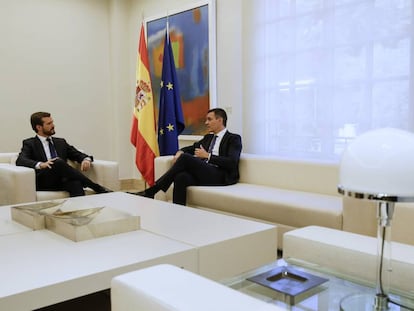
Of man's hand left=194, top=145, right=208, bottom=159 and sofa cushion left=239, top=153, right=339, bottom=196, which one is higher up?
man's hand left=194, top=145, right=208, bottom=159

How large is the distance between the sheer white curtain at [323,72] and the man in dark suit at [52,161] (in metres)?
1.80

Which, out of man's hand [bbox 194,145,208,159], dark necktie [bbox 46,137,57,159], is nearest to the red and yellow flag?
man's hand [bbox 194,145,208,159]

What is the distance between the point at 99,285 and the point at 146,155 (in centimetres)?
361

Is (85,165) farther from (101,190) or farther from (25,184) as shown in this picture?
(25,184)

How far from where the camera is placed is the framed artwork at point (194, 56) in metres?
4.95

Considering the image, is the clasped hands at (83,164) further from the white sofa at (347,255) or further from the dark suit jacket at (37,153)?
the white sofa at (347,255)

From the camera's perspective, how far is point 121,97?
6.09 metres

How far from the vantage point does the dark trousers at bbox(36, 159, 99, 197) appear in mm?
3768

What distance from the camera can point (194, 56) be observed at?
16.9 feet

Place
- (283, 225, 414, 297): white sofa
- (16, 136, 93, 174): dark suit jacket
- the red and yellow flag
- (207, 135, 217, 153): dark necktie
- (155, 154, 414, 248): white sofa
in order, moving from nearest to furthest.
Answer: (283, 225, 414, 297): white sofa
(155, 154, 414, 248): white sofa
(16, 136, 93, 174): dark suit jacket
(207, 135, 217, 153): dark necktie
the red and yellow flag

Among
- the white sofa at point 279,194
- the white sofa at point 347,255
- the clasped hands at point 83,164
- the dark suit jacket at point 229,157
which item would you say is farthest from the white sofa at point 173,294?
the clasped hands at point 83,164

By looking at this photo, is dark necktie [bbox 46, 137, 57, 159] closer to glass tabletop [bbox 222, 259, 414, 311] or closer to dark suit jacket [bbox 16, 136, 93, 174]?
dark suit jacket [bbox 16, 136, 93, 174]

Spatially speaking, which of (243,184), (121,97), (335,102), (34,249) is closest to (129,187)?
(121,97)

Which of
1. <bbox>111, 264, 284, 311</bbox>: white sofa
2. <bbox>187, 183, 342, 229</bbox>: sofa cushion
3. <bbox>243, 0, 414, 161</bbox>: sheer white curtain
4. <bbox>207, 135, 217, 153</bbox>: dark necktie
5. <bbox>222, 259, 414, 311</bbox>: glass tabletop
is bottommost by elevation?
<bbox>187, 183, 342, 229</bbox>: sofa cushion
